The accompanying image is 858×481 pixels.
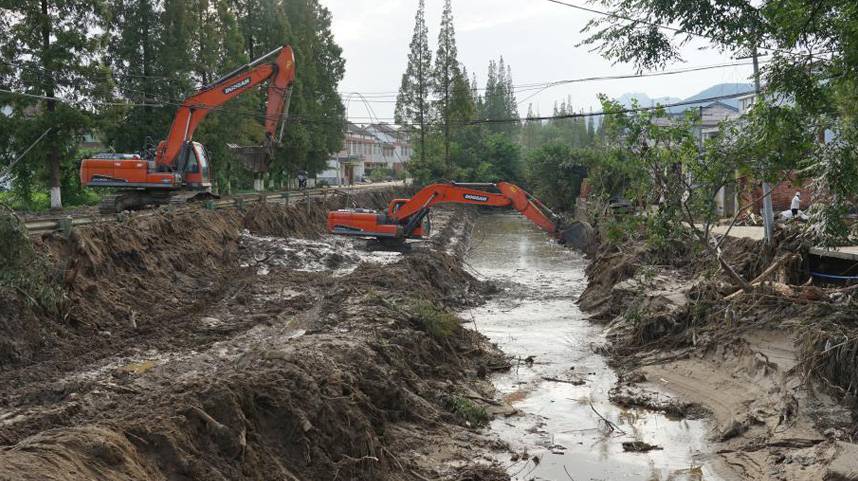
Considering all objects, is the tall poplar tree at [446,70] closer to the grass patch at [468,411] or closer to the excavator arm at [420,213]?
the excavator arm at [420,213]

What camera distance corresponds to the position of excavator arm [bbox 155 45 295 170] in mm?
22781

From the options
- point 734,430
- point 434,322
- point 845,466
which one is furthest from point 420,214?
point 845,466

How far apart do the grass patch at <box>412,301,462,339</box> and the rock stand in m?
7.01

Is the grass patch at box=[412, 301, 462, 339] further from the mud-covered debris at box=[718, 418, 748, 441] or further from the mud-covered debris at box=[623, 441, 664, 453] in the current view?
the mud-covered debris at box=[718, 418, 748, 441]

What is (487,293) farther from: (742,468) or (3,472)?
(3,472)

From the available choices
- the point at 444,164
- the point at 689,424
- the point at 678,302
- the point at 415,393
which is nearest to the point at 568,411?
the point at 689,424

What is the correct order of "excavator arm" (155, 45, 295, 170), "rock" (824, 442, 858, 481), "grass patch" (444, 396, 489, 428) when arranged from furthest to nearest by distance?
"excavator arm" (155, 45, 295, 170)
"grass patch" (444, 396, 489, 428)
"rock" (824, 442, 858, 481)

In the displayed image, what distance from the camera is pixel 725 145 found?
11.8m

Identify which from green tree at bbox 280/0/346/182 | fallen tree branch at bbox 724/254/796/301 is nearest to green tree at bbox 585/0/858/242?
fallen tree branch at bbox 724/254/796/301

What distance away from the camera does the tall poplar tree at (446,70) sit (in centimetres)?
6284

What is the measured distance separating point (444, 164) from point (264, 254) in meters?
42.1

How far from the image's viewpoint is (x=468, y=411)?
1026 cm

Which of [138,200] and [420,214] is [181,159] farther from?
[420,214]

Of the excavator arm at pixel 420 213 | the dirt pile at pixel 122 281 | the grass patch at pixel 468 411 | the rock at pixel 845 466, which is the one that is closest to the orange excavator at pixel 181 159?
the dirt pile at pixel 122 281
